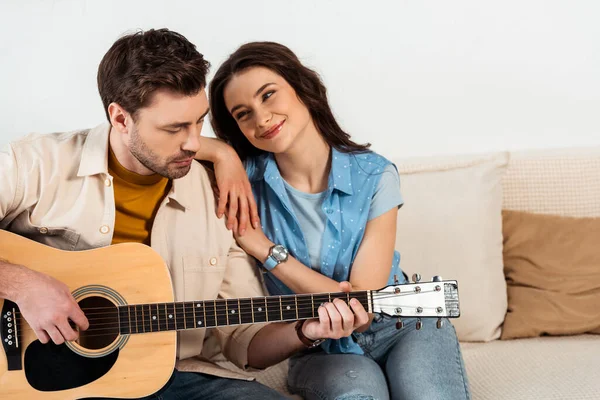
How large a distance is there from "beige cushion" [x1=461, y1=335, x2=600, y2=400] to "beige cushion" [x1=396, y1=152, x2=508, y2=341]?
106mm

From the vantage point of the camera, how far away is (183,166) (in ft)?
5.90

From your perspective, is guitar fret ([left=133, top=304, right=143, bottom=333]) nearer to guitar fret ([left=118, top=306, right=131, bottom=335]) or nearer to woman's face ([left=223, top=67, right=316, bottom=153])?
guitar fret ([left=118, top=306, right=131, bottom=335])

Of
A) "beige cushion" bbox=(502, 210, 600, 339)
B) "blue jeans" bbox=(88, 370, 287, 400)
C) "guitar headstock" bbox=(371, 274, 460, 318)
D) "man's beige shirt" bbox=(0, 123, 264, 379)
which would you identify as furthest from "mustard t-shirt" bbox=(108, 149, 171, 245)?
"beige cushion" bbox=(502, 210, 600, 339)

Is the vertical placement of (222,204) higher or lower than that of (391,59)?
lower

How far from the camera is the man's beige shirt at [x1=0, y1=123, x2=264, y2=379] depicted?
5.93 feet

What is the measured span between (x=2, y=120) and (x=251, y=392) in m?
1.43

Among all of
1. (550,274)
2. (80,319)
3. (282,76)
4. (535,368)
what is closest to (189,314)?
(80,319)

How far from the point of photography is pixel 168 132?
177cm

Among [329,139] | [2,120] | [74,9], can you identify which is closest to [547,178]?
[329,139]

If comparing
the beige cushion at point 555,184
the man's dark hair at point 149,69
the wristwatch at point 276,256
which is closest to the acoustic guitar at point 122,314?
the wristwatch at point 276,256

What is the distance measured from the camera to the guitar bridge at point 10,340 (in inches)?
65.7

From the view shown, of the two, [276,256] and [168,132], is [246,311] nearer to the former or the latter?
[276,256]

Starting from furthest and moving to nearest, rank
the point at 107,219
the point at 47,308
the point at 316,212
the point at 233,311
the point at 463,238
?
the point at 463,238, the point at 316,212, the point at 107,219, the point at 233,311, the point at 47,308

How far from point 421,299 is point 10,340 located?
0.91 m
